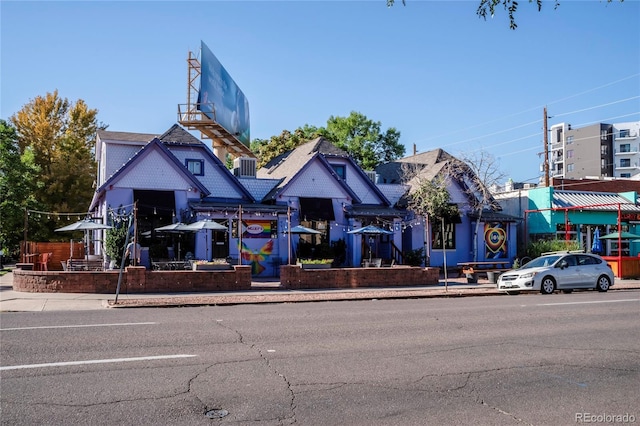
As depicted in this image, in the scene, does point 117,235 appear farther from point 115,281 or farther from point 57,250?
point 57,250

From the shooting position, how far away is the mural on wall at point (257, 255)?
27172mm

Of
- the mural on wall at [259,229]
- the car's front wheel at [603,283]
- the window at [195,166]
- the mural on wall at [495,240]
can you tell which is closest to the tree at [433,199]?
the mural on wall at [495,240]

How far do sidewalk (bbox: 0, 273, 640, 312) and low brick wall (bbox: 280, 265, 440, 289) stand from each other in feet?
1.72

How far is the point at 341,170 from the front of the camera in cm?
3234

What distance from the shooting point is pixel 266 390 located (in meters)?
6.78

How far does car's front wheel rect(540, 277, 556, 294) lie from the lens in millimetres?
20109

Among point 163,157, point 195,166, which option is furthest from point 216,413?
point 195,166

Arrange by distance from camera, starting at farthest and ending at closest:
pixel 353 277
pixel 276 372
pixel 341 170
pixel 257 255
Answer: pixel 341 170 < pixel 257 255 < pixel 353 277 < pixel 276 372

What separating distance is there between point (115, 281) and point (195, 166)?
419 inches

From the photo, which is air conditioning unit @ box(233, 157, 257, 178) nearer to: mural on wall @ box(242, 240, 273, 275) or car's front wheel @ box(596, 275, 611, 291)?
mural on wall @ box(242, 240, 273, 275)

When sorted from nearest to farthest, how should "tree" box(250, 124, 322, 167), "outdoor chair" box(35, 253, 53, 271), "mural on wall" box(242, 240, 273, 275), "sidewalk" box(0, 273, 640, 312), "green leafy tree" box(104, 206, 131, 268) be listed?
1. "sidewalk" box(0, 273, 640, 312)
2. "green leafy tree" box(104, 206, 131, 268)
3. "outdoor chair" box(35, 253, 53, 271)
4. "mural on wall" box(242, 240, 273, 275)
5. "tree" box(250, 124, 322, 167)

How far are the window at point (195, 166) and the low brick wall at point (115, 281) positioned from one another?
958cm

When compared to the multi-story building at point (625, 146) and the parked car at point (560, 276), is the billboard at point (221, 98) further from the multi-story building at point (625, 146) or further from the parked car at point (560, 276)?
the multi-story building at point (625, 146)

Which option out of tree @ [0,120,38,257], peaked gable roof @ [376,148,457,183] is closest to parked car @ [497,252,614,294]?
peaked gable roof @ [376,148,457,183]
